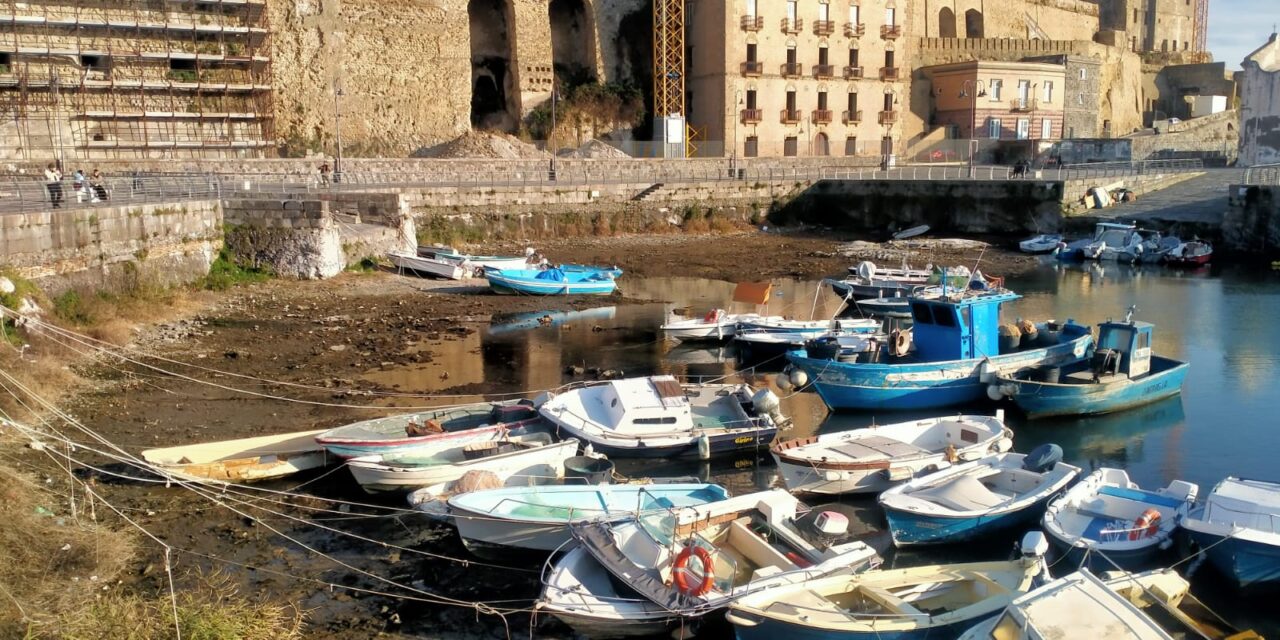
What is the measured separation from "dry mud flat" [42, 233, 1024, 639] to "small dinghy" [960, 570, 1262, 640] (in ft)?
15.1

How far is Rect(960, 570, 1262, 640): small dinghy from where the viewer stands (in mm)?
8766

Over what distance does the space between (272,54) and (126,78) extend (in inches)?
257

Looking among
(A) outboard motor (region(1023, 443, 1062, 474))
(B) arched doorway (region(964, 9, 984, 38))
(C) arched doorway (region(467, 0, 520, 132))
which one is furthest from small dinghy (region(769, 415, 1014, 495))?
(B) arched doorway (region(964, 9, 984, 38))

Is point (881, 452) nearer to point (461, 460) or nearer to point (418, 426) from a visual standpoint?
point (461, 460)

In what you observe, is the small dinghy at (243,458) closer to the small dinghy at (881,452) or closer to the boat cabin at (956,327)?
the small dinghy at (881,452)

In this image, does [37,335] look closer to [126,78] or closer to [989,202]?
[126,78]

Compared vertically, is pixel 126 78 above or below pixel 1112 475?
above

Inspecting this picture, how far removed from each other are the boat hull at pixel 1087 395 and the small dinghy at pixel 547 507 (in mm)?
8093

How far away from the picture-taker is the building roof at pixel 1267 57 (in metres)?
45.2

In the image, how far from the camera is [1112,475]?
13.7 meters

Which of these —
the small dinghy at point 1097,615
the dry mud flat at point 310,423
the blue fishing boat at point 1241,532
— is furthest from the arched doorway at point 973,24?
the small dinghy at point 1097,615

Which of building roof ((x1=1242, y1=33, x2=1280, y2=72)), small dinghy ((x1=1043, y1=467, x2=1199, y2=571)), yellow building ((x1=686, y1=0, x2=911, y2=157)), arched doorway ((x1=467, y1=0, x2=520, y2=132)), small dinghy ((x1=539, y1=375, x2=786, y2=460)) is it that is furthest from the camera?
yellow building ((x1=686, y1=0, x2=911, y2=157))

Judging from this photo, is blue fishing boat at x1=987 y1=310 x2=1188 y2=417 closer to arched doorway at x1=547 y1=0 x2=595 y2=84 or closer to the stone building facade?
the stone building facade

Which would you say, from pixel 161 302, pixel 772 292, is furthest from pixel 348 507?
pixel 772 292
